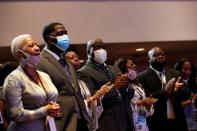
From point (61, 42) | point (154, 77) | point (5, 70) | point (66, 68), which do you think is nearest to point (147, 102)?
point (154, 77)

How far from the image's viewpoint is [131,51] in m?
7.30

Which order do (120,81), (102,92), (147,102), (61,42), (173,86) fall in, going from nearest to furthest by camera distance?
1. (61,42)
2. (102,92)
3. (120,81)
4. (147,102)
5. (173,86)

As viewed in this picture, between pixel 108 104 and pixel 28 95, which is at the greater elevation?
pixel 28 95

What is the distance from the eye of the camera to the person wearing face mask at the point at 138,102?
4364mm

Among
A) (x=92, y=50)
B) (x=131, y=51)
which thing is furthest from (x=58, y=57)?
(x=131, y=51)

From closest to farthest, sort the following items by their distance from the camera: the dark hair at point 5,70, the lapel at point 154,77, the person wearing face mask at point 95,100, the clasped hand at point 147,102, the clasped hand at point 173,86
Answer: the dark hair at point 5,70, the person wearing face mask at point 95,100, the clasped hand at point 147,102, the clasped hand at point 173,86, the lapel at point 154,77

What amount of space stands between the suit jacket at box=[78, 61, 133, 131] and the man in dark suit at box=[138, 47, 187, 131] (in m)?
0.58

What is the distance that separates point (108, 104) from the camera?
400 cm

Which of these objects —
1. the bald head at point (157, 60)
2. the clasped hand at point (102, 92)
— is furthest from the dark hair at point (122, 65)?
the clasped hand at point (102, 92)

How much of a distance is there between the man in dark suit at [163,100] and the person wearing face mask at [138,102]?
0.12m

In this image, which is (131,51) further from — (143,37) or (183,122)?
(183,122)

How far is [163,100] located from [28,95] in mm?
2073

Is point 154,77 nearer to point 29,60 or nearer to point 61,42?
point 61,42

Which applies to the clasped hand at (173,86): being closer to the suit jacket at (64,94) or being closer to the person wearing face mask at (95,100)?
the person wearing face mask at (95,100)
